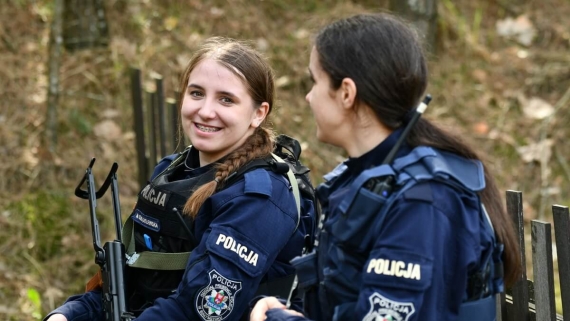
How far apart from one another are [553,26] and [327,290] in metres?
6.75

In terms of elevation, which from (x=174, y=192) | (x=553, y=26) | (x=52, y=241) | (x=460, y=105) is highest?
(x=553, y=26)

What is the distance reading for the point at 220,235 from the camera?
9.16 ft

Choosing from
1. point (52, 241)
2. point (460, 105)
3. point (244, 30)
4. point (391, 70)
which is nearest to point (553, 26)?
point (460, 105)

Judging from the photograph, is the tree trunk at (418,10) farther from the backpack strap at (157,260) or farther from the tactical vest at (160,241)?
the backpack strap at (157,260)

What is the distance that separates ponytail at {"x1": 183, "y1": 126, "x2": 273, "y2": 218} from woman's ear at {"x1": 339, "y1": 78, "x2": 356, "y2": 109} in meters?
0.87

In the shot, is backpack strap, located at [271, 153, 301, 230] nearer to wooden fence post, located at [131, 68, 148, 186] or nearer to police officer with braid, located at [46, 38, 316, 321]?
police officer with braid, located at [46, 38, 316, 321]

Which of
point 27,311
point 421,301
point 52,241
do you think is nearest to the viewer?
point 421,301

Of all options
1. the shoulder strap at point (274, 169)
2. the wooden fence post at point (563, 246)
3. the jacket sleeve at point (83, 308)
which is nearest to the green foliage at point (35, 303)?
the jacket sleeve at point (83, 308)

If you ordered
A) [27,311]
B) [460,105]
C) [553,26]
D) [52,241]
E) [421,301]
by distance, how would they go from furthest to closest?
[553,26] < [460,105] < [52,241] < [27,311] < [421,301]

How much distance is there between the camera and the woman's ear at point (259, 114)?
320 centimetres

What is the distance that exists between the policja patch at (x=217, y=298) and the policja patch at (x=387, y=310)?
81cm

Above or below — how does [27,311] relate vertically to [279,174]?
below

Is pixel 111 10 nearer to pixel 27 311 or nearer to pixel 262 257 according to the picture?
pixel 27 311

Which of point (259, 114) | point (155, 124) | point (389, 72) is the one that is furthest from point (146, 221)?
point (155, 124)
